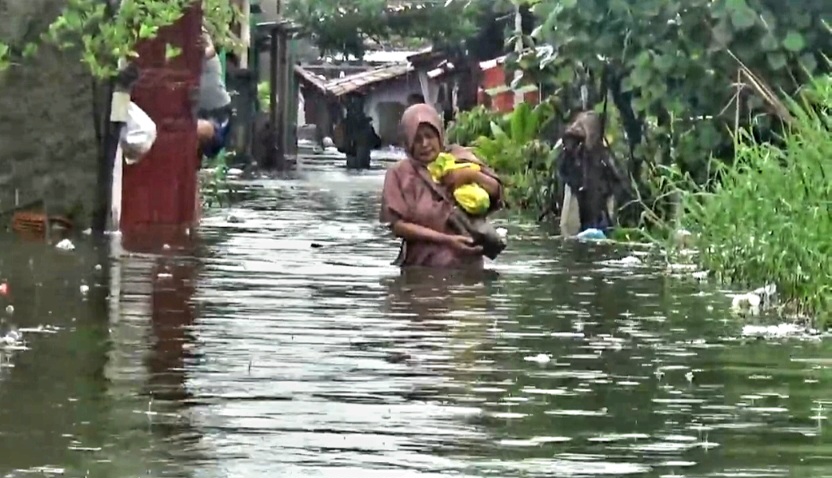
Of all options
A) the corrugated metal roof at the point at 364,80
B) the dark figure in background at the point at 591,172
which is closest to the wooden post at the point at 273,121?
the dark figure in background at the point at 591,172

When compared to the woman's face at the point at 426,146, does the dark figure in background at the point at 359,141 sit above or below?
below

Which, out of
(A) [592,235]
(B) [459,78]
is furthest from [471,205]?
(B) [459,78]

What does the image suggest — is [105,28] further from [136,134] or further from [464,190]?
[464,190]

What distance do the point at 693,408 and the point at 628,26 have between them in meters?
11.3

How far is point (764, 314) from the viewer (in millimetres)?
11453

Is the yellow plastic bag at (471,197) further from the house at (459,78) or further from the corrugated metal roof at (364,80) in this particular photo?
the corrugated metal roof at (364,80)

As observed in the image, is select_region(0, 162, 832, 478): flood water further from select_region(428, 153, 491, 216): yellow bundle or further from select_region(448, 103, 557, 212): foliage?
select_region(448, 103, 557, 212): foliage

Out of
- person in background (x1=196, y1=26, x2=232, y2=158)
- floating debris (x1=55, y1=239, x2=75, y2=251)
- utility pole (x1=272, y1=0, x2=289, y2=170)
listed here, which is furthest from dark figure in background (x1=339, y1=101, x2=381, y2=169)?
floating debris (x1=55, y1=239, x2=75, y2=251)

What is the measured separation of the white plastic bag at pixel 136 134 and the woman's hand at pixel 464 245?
4265 mm

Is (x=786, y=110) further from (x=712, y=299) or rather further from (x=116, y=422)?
(x=116, y=422)

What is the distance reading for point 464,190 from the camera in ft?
46.8

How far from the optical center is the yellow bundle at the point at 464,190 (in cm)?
1426

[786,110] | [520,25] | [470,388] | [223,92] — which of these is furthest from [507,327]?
[520,25]

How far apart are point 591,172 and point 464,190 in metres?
6.14
